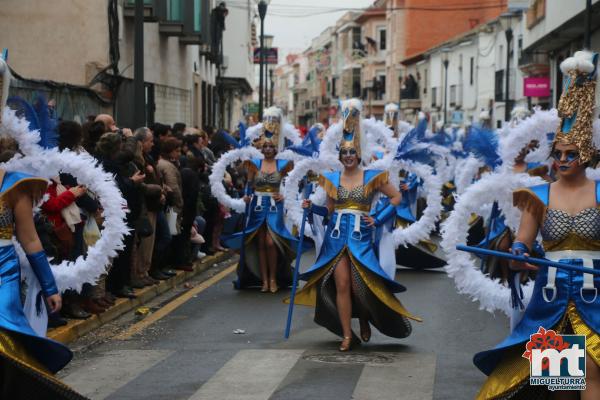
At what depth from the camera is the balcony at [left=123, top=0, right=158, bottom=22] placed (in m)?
24.2

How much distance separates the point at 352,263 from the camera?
35.1 feet

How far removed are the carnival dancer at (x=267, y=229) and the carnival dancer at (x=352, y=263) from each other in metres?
3.87

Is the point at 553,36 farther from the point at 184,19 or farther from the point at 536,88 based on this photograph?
the point at 184,19

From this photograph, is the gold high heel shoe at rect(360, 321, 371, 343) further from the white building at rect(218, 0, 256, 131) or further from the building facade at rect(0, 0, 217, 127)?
the white building at rect(218, 0, 256, 131)

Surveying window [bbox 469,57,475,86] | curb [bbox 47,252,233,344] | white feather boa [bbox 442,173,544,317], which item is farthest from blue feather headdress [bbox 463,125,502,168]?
window [bbox 469,57,475,86]

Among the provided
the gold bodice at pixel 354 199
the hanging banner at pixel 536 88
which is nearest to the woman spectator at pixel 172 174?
the gold bodice at pixel 354 199

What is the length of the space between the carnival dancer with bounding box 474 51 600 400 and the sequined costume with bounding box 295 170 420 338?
143 inches

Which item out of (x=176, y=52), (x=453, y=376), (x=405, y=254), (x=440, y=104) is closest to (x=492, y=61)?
(x=440, y=104)

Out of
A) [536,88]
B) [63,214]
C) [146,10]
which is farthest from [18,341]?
[536,88]

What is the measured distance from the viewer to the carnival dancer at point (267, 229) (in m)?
15.0

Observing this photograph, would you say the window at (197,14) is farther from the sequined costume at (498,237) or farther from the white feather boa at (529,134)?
the white feather boa at (529,134)

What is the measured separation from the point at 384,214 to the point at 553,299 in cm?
454

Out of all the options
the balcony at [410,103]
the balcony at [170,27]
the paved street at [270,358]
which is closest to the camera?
the paved street at [270,358]

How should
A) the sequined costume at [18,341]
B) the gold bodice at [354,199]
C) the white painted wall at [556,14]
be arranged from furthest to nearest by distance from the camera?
the white painted wall at [556,14], the gold bodice at [354,199], the sequined costume at [18,341]
